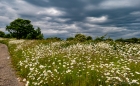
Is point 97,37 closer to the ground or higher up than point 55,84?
higher up

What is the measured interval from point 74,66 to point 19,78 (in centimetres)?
343

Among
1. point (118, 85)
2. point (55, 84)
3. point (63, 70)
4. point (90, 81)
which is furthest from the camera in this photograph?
point (63, 70)

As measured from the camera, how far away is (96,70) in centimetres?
917

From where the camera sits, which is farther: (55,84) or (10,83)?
(10,83)

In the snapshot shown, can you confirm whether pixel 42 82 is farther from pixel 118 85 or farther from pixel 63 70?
pixel 118 85

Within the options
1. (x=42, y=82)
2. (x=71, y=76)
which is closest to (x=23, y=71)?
(x=42, y=82)

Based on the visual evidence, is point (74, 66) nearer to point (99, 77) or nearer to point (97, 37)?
point (99, 77)

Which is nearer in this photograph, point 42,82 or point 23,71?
point 42,82

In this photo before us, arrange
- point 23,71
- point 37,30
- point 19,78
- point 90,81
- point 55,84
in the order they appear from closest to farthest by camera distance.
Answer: point 90,81 → point 55,84 → point 19,78 → point 23,71 → point 37,30

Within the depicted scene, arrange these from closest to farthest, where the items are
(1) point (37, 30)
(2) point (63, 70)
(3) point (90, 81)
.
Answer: (3) point (90, 81)
(2) point (63, 70)
(1) point (37, 30)

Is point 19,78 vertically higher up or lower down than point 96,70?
lower down

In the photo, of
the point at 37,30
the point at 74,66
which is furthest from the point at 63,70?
the point at 37,30

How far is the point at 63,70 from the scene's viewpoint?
10266 millimetres

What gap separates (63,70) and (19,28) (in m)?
78.0
